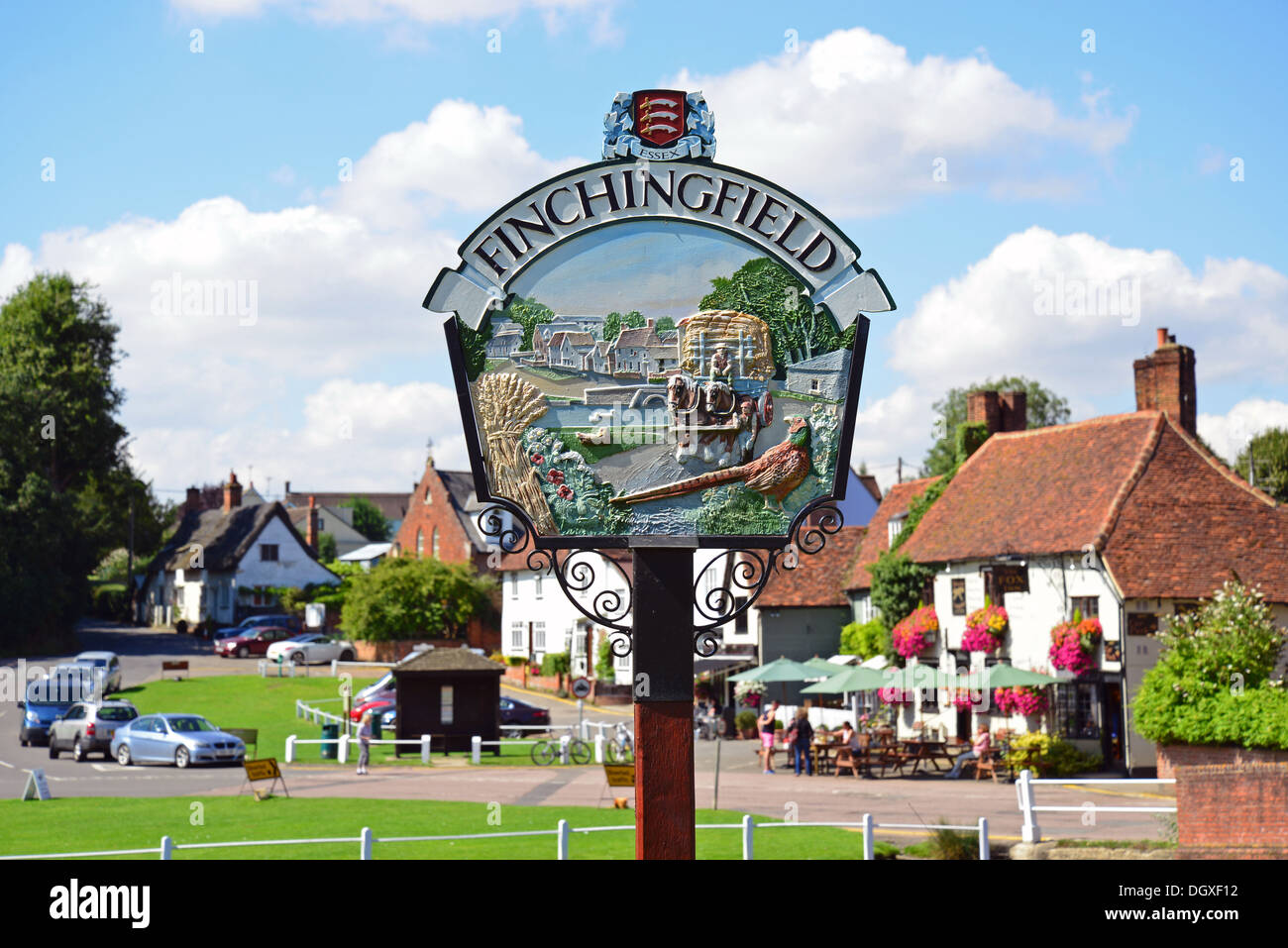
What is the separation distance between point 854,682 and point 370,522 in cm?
9866

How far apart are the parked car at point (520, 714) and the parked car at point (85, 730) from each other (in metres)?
11.0

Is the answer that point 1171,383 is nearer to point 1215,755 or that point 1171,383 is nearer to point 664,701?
point 1215,755

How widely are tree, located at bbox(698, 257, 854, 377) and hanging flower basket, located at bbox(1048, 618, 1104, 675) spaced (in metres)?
22.2

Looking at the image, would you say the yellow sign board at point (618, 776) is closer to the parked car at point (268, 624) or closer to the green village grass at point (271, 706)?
the green village grass at point (271, 706)

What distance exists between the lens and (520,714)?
135 ft

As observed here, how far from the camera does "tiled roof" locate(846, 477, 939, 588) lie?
4462 cm

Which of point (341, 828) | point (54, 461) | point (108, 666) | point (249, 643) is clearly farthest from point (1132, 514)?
point (54, 461)

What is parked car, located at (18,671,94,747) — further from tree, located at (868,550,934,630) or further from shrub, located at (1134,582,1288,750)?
shrub, located at (1134,582,1288,750)

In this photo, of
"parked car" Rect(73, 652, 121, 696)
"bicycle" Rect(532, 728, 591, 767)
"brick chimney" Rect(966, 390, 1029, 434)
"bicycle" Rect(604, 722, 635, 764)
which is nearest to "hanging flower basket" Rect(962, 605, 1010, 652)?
"bicycle" Rect(604, 722, 635, 764)

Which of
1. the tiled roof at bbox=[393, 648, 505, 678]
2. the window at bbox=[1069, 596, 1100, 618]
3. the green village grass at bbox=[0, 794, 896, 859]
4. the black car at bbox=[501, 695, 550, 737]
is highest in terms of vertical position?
the window at bbox=[1069, 596, 1100, 618]
